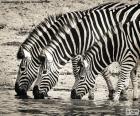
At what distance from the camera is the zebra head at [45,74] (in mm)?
15141

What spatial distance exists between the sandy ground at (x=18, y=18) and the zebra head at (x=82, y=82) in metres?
3.80

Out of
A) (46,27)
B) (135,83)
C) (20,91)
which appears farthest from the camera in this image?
(46,27)

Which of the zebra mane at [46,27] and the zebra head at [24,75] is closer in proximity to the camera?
the zebra mane at [46,27]

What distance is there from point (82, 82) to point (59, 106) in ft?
2.77

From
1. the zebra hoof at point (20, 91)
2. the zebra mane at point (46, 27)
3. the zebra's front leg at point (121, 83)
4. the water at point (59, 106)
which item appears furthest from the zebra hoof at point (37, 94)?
the zebra's front leg at point (121, 83)

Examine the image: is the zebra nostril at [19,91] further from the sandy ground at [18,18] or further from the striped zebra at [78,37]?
the sandy ground at [18,18]

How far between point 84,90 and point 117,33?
1.37 metres

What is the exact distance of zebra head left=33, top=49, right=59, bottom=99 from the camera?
15141 millimetres

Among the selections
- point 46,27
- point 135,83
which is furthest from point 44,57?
point 135,83

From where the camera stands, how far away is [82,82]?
14727mm

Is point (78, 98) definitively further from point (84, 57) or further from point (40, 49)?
point (40, 49)

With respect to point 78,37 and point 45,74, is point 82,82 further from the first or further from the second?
point 78,37

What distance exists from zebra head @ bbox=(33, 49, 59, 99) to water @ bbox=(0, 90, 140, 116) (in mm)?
205

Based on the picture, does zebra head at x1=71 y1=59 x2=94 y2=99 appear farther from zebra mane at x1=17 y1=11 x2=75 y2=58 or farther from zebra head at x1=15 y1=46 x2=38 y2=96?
zebra head at x1=15 y1=46 x2=38 y2=96
